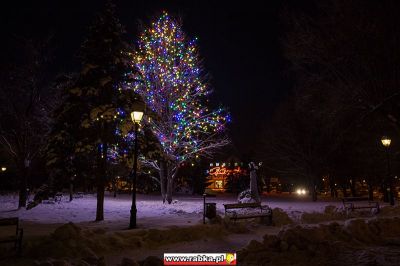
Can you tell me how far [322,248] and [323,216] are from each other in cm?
804

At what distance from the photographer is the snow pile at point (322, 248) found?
897 centimetres

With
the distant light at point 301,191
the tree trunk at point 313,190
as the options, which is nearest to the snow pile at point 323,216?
the tree trunk at point 313,190

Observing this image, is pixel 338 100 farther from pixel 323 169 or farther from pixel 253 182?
pixel 323 169

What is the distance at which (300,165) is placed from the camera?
37.2m

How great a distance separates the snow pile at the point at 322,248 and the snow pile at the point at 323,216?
439 centimetres

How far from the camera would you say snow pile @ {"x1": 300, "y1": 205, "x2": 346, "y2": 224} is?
16.6m

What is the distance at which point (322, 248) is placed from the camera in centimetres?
977

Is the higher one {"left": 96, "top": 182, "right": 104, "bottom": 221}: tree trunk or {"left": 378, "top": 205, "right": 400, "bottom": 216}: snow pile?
{"left": 96, "top": 182, "right": 104, "bottom": 221}: tree trunk

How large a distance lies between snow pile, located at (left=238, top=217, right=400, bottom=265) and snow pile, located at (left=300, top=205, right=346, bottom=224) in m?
4.39

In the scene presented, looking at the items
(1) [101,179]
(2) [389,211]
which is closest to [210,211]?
(1) [101,179]

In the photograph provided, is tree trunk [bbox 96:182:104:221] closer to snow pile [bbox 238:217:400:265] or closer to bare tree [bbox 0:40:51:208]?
bare tree [bbox 0:40:51:208]

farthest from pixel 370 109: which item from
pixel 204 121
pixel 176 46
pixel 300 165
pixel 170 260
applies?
pixel 300 165

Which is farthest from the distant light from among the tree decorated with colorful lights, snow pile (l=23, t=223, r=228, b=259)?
snow pile (l=23, t=223, r=228, b=259)

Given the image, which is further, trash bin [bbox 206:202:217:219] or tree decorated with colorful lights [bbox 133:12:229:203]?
tree decorated with colorful lights [bbox 133:12:229:203]
